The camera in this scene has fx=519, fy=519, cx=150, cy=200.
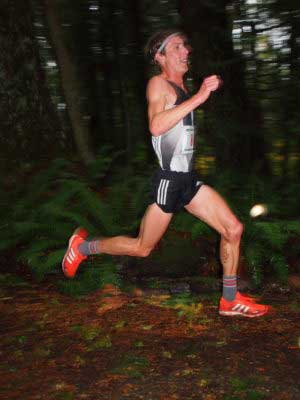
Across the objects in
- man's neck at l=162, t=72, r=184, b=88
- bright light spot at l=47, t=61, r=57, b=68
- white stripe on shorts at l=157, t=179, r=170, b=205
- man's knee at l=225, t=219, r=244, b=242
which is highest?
bright light spot at l=47, t=61, r=57, b=68

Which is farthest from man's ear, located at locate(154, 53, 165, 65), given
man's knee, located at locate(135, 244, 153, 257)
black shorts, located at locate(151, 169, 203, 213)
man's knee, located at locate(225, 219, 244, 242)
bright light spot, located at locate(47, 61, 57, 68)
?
bright light spot, located at locate(47, 61, 57, 68)

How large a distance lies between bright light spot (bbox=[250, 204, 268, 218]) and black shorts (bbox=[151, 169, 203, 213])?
152 centimetres

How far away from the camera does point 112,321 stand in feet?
13.9

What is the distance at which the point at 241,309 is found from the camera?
428cm

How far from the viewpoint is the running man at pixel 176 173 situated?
13.0 feet

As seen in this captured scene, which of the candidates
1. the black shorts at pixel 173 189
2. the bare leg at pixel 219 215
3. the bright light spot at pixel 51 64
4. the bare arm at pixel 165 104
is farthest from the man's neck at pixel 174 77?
the bright light spot at pixel 51 64

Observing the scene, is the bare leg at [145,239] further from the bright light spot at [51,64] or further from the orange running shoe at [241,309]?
the bright light spot at [51,64]

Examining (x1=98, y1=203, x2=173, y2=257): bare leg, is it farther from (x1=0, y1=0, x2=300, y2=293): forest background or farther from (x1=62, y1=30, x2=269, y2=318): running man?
(x1=0, y1=0, x2=300, y2=293): forest background

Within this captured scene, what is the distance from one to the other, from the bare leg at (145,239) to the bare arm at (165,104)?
26.8 inches

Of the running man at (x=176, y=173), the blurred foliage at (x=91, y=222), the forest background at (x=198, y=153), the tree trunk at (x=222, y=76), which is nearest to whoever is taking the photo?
the running man at (x=176, y=173)

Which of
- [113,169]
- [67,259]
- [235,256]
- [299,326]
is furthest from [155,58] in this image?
[113,169]

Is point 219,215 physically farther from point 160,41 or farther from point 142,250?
point 160,41

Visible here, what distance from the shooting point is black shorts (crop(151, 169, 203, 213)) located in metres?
4.11

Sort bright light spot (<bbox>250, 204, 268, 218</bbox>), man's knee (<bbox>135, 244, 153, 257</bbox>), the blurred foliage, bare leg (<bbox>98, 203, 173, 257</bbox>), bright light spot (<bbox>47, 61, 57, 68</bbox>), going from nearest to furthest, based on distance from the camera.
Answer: bare leg (<bbox>98, 203, 173, 257</bbox>), man's knee (<bbox>135, 244, 153, 257</bbox>), the blurred foliage, bright light spot (<bbox>250, 204, 268, 218</bbox>), bright light spot (<bbox>47, 61, 57, 68</bbox>)
